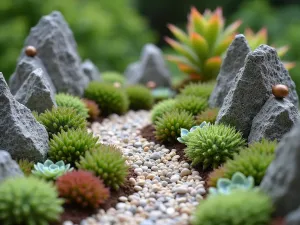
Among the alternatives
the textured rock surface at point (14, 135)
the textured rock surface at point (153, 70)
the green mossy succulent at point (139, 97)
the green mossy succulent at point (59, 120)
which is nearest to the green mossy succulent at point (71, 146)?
the textured rock surface at point (14, 135)

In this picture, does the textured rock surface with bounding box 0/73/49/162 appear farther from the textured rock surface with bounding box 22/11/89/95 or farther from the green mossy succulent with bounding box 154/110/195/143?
the textured rock surface with bounding box 22/11/89/95

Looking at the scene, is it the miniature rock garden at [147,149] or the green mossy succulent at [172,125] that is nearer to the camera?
the miniature rock garden at [147,149]

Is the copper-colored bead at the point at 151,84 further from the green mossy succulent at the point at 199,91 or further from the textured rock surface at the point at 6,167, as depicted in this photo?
the textured rock surface at the point at 6,167

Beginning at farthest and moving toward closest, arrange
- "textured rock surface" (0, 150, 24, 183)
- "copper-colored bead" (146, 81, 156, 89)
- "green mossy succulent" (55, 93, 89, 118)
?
"copper-colored bead" (146, 81, 156, 89) → "green mossy succulent" (55, 93, 89, 118) → "textured rock surface" (0, 150, 24, 183)

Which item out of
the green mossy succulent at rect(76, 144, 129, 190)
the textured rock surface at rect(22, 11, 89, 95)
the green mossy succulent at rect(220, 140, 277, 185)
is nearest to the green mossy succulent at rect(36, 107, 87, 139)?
the green mossy succulent at rect(76, 144, 129, 190)

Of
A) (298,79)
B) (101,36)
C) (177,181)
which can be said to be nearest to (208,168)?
(177,181)

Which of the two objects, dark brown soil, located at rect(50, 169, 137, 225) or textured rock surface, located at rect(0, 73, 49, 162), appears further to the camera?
textured rock surface, located at rect(0, 73, 49, 162)

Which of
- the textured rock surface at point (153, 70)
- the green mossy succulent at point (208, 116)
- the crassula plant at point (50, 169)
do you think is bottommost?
the crassula plant at point (50, 169)
